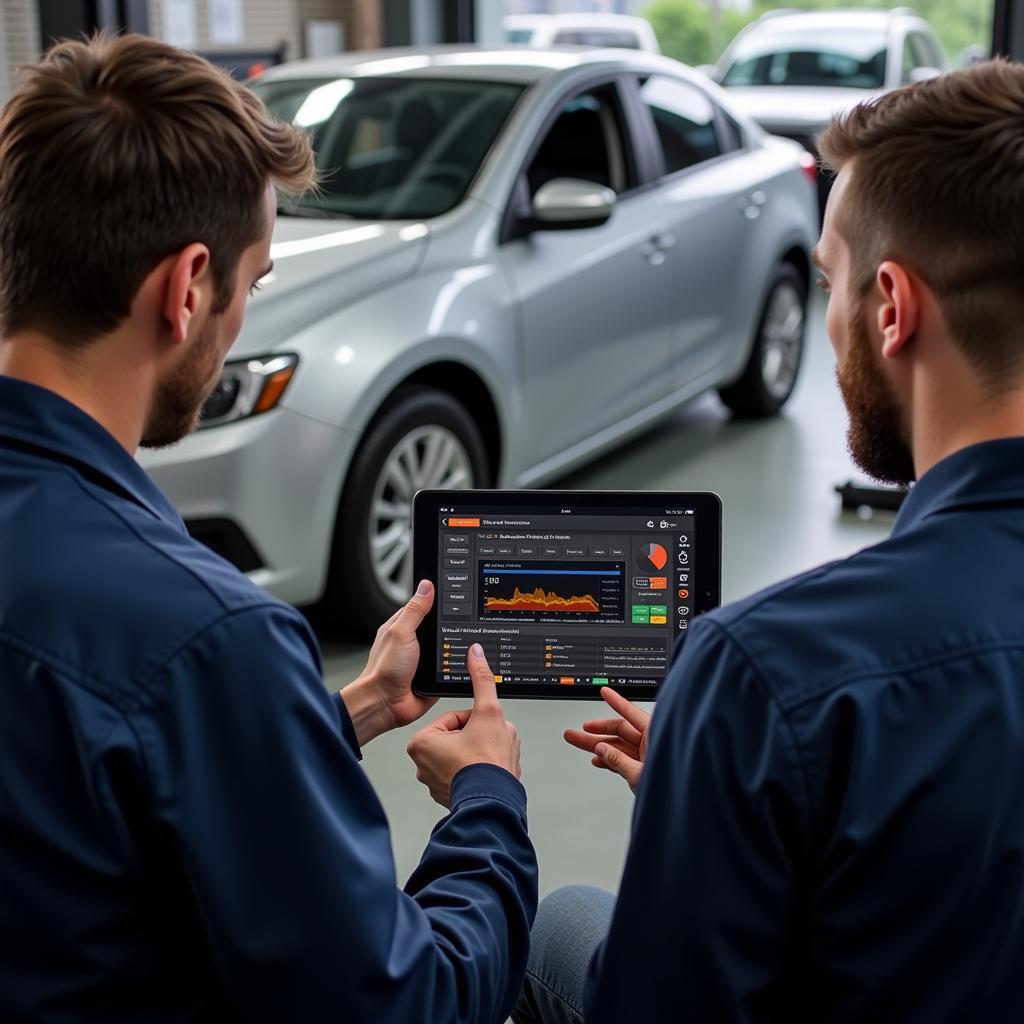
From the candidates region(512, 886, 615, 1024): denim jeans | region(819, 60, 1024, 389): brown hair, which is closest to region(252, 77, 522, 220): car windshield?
region(512, 886, 615, 1024): denim jeans

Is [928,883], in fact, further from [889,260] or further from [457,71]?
[457,71]

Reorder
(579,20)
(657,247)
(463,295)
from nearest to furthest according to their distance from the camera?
(463,295)
(657,247)
(579,20)

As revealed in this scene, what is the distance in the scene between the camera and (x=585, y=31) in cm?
1549

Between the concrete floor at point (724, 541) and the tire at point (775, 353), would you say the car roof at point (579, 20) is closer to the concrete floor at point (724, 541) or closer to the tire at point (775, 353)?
the concrete floor at point (724, 541)

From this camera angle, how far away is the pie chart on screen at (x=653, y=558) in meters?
1.97

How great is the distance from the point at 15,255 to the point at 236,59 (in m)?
8.39

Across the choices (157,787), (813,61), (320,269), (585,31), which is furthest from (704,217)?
(585,31)

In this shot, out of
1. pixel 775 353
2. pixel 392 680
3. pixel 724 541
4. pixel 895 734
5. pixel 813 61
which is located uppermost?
pixel 895 734

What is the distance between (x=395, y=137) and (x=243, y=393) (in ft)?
4.49

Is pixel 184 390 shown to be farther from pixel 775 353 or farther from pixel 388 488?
pixel 775 353

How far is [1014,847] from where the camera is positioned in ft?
3.57

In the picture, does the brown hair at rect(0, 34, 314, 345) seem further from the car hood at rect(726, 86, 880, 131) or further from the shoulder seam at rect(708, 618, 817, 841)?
the car hood at rect(726, 86, 880, 131)

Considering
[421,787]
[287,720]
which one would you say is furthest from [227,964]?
[421,787]

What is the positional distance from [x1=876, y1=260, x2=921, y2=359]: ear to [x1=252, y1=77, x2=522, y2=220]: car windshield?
3.26m
